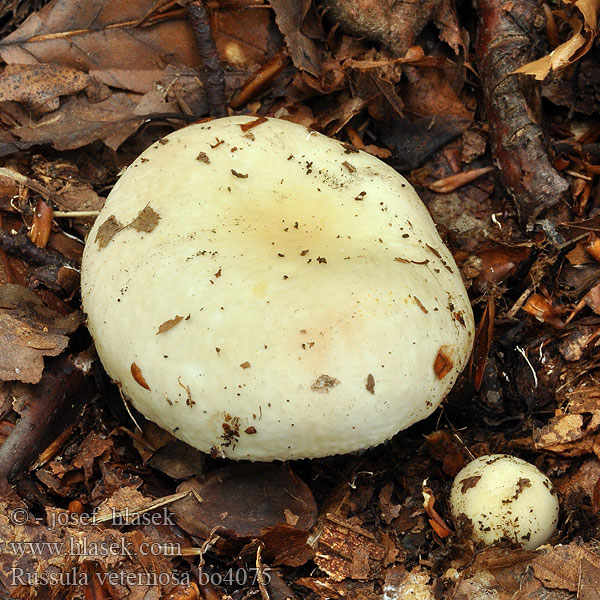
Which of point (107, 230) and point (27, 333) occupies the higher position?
point (107, 230)

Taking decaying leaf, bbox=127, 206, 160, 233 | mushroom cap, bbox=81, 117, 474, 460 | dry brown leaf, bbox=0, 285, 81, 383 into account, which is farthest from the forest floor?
decaying leaf, bbox=127, 206, 160, 233

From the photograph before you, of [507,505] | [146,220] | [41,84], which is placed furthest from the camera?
[41,84]

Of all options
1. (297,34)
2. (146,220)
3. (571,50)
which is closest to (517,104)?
(571,50)

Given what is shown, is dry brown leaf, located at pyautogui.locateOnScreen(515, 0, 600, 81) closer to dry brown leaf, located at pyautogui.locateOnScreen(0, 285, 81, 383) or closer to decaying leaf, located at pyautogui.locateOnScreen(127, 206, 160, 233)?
decaying leaf, located at pyautogui.locateOnScreen(127, 206, 160, 233)

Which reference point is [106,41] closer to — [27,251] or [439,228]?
[27,251]

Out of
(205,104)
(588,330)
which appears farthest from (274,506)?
(205,104)

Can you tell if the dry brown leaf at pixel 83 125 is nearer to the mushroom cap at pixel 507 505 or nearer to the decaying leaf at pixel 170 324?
the decaying leaf at pixel 170 324

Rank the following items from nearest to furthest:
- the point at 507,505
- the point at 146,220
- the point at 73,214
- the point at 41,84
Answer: the point at 507,505 < the point at 146,220 < the point at 73,214 < the point at 41,84

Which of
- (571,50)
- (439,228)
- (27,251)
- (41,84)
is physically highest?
(41,84)
